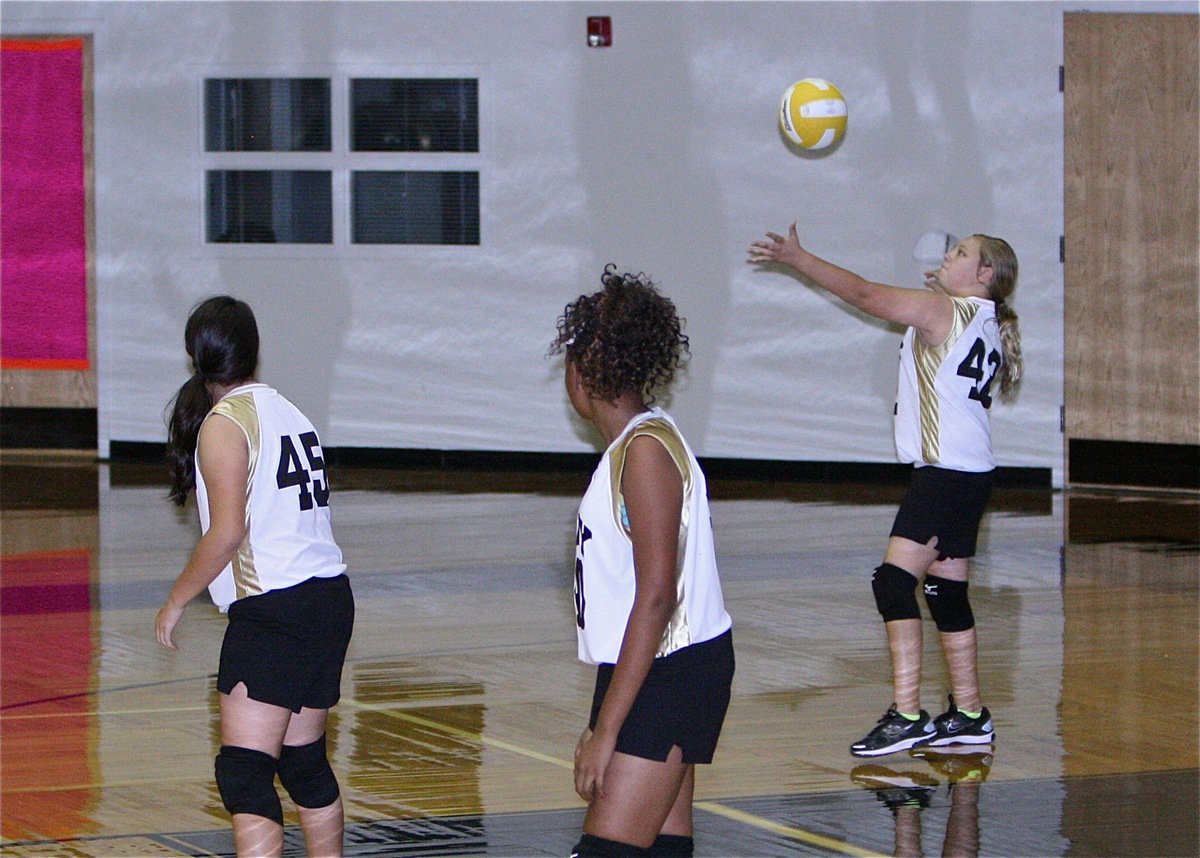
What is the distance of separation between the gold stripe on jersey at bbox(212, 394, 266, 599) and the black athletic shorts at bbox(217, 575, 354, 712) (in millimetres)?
33

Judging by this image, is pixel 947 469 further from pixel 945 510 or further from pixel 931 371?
pixel 931 371

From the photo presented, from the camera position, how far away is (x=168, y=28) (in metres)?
15.7

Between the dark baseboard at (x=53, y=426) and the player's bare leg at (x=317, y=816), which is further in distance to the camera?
the dark baseboard at (x=53, y=426)

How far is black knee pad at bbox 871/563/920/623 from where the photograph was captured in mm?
6461

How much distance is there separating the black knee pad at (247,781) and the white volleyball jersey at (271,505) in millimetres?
385

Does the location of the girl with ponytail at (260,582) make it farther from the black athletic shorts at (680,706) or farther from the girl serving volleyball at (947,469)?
the girl serving volleyball at (947,469)

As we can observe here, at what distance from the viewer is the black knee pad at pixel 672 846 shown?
3734mm

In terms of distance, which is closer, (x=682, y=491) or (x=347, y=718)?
(x=682, y=491)

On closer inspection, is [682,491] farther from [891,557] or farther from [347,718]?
[347,718]

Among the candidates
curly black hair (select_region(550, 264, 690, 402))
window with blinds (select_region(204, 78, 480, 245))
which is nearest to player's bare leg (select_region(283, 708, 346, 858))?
curly black hair (select_region(550, 264, 690, 402))

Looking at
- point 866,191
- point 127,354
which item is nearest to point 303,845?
point 866,191

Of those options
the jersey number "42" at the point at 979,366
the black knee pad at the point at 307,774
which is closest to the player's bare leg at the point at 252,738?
the black knee pad at the point at 307,774

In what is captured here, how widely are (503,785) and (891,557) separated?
5.32 feet

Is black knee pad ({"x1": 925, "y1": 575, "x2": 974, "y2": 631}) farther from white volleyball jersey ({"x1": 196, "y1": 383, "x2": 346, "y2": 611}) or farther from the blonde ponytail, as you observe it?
white volleyball jersey ({"x1": 196, "y1": 383, "x2": 346, "y2": 611})
